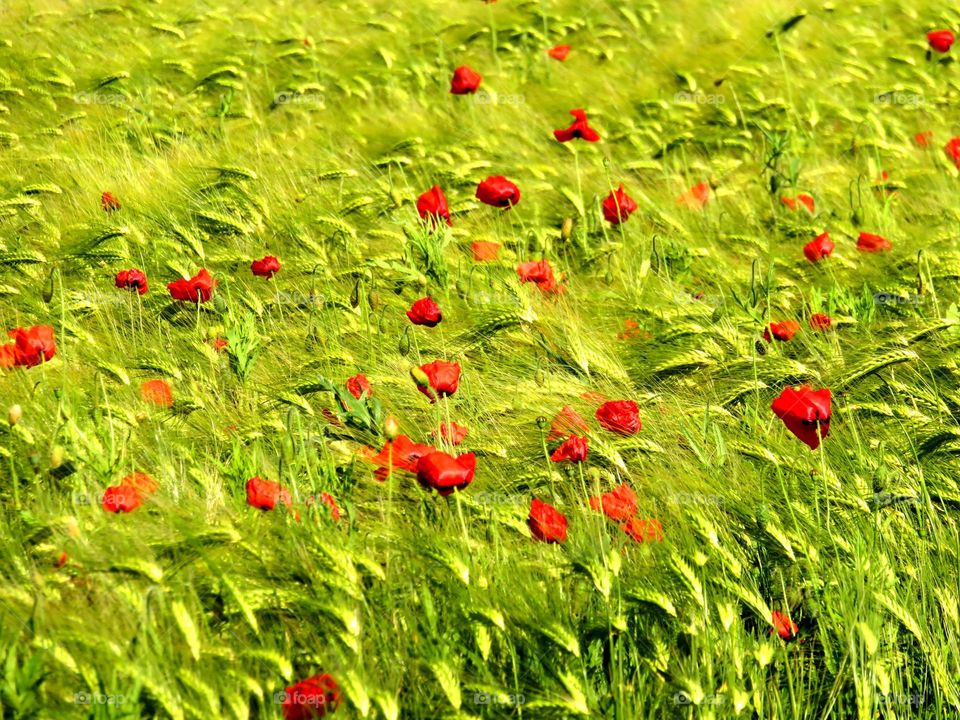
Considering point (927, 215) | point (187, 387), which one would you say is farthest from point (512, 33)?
point (187, 387)

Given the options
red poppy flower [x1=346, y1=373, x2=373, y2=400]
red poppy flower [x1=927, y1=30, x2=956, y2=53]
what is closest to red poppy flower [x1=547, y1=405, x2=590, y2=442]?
red poppy flower [x1=346, y1=373, x2=373, y2=400]

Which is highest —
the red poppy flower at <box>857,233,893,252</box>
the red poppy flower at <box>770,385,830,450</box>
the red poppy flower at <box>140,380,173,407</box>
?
the red poppy flower at <box>770,385,830,450</box>

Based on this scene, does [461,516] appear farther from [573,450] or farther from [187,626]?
[187,626]

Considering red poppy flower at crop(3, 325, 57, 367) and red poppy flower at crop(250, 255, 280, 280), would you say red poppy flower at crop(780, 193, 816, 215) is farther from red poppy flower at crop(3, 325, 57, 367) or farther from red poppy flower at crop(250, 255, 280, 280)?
red poppy flower at crop(3, 325, 57, 367)

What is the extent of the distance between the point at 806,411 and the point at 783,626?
38 centimetres

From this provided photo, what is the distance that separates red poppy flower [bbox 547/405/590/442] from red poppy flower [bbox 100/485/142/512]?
82 centimetres

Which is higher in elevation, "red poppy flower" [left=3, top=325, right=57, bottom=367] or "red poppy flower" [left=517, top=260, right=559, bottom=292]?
"red poppy flower" [left=3, top=325, right=57, bottom=367]

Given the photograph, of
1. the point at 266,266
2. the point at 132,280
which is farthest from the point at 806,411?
the point at 132,280

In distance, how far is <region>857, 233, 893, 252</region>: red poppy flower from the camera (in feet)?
10.7

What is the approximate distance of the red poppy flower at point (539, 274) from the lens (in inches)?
115

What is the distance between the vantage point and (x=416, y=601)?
6.08ft

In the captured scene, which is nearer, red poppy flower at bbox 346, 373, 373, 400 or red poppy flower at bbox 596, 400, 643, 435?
red poppy flower at bbox 596, 400, 643, 435

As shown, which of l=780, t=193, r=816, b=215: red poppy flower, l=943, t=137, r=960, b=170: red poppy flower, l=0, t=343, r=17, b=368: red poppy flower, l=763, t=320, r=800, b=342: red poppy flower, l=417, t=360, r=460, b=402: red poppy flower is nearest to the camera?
l=417, t=360, r=460, b=402: red poppy flower

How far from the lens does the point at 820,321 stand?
9.03 feet
